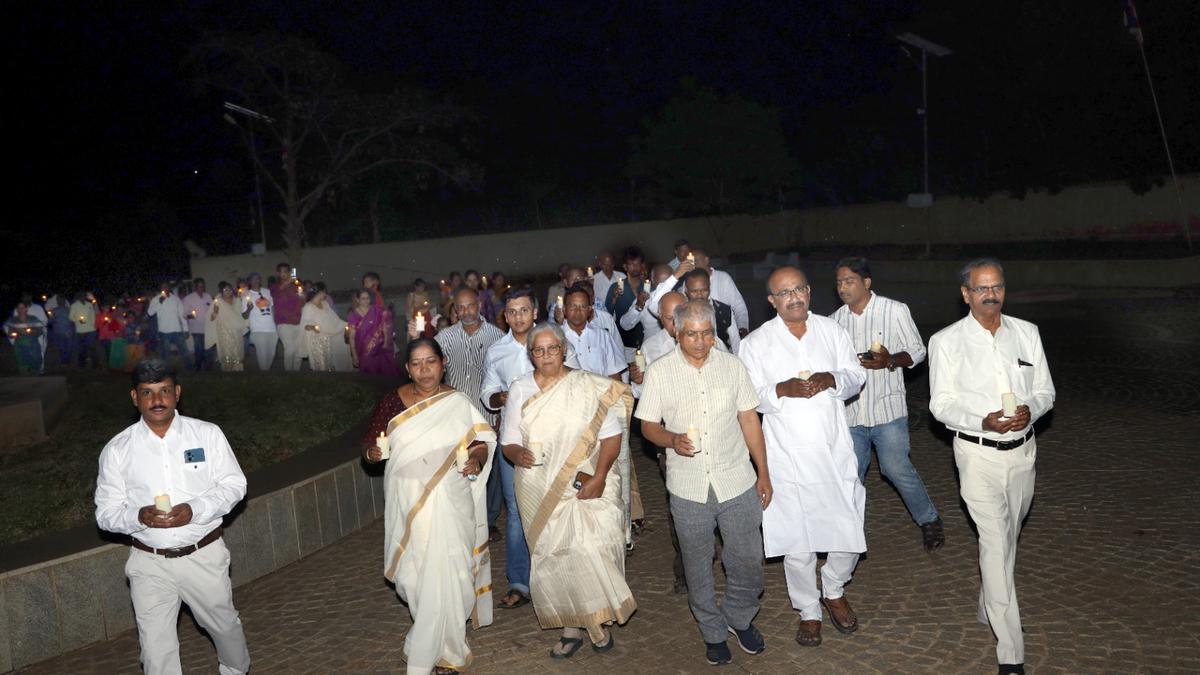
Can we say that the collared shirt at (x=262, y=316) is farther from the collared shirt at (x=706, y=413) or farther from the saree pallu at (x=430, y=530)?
the collared shirt at (x=706, y=413)

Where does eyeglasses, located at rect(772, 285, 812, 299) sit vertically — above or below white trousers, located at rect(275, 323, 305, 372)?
above

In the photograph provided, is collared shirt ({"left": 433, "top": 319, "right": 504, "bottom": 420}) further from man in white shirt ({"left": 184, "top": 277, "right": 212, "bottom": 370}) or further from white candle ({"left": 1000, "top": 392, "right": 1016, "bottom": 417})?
man in white shirt ({"left": 184, "top": 277, "right": 212, "bottom": 370})

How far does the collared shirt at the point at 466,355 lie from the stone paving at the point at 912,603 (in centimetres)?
124

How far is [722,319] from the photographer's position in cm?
830

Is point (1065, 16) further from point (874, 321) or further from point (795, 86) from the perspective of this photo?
point (795, 86)

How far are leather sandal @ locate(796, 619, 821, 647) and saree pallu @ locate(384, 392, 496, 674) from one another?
1707mm

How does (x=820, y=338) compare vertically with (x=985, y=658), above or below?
above

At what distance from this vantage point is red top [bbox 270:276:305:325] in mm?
16266

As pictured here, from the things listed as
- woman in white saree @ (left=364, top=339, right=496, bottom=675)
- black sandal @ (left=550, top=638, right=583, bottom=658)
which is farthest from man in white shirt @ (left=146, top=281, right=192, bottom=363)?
black sandal @ (left=550, top=638, right=583, bottom=658)

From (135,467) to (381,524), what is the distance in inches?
142

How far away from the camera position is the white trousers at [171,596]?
4.87 m

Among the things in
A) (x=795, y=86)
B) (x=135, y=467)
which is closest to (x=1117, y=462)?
(x=135, y=467)

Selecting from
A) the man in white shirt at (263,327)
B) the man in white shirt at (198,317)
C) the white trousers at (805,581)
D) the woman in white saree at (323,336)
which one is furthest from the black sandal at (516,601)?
the man in white shirt at (198,317)

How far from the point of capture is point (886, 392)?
6797 mm
